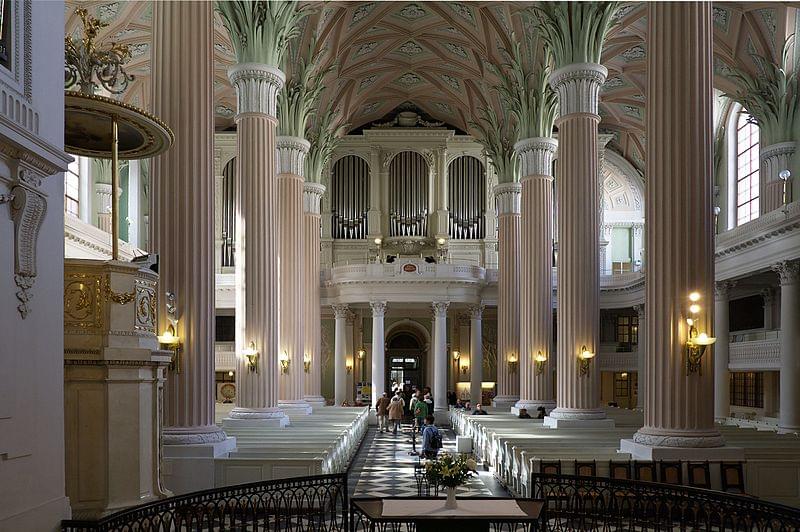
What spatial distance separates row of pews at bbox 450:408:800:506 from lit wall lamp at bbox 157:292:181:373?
17.6 feet

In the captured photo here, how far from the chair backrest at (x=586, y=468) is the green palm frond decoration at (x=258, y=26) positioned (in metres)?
11.7

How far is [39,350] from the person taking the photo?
272 inches

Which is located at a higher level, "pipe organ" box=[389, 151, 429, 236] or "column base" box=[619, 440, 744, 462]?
"pipe organ" box=[389, 151, 429, 236]

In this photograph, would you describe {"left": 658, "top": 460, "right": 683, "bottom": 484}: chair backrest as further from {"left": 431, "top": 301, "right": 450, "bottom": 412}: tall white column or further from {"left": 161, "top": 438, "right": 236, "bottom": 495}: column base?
{"left": 431, "top": 301, "right": 450, "bottom": 412}: tall white column

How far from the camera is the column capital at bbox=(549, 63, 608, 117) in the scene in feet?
66.3

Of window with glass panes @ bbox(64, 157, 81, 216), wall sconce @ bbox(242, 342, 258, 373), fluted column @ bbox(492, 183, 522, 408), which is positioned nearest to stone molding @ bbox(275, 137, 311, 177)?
window with glass panes @ bbox(64, 157, 81, 216)

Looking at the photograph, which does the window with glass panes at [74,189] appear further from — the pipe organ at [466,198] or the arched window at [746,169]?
the arched window at [746,169]

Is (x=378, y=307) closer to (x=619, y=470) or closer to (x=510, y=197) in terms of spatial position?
(x=510, y=197)

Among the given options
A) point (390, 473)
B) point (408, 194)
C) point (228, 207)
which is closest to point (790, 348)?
point (390, 473)

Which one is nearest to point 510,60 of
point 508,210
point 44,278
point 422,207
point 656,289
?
point 508,210

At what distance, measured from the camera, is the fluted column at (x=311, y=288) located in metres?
31.2

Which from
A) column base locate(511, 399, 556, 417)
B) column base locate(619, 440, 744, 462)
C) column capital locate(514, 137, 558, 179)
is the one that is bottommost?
column base locate(511, 399, 556, 417)

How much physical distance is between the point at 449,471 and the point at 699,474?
4.92 meters

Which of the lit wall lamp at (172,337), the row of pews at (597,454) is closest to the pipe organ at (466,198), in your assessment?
the row of pews at (597,454)
